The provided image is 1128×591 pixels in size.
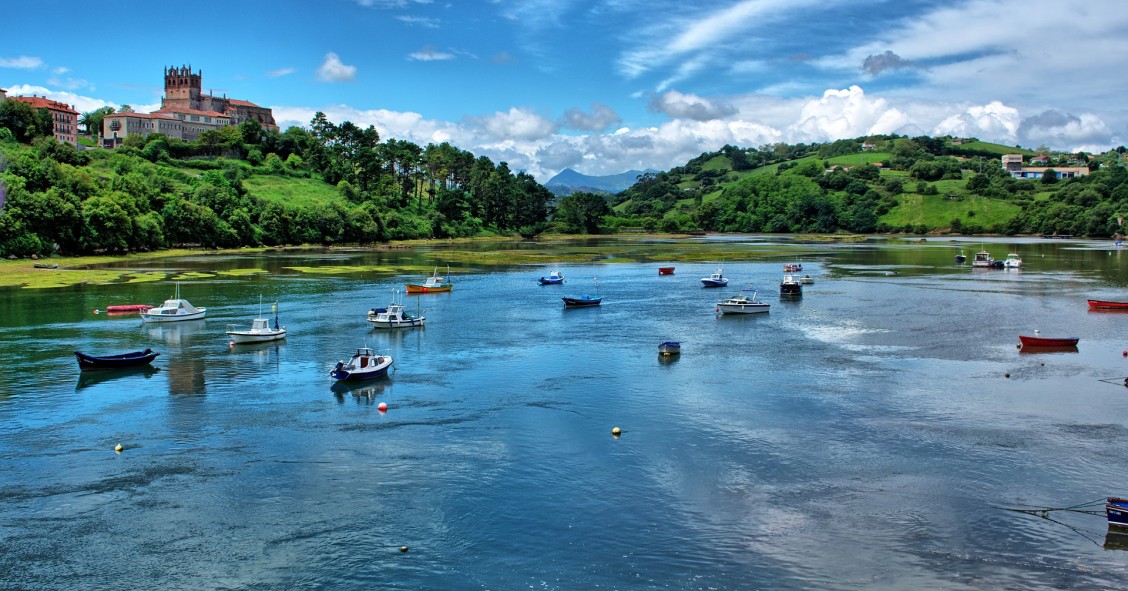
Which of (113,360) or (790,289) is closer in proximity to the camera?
(113,360)

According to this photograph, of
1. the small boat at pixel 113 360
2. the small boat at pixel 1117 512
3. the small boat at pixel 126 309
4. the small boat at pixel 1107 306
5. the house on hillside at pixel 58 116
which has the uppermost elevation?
the house on hillside at pixel 58 116

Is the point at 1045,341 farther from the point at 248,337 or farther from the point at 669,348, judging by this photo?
the point at 248,337

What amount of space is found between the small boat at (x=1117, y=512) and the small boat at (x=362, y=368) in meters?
37.0

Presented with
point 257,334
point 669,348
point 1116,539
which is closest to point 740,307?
point 669,348

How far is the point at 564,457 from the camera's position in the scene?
34.9 metres

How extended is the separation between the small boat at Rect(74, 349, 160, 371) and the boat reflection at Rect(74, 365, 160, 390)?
0.99 ft

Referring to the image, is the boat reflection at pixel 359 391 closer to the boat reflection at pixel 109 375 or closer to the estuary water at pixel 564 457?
the estuary water at pixel 564 457

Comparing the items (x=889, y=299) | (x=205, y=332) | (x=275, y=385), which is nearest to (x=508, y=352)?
(x=275, y=385)

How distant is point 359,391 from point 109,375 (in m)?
16.6

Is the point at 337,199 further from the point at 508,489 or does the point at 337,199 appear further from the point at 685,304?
the point at 508,489

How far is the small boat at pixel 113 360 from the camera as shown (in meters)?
49.8

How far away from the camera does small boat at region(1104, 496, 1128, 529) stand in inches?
1072

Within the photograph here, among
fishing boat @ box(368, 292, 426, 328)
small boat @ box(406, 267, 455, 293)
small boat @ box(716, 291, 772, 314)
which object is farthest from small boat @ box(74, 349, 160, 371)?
small boat @ box(716, 291, 772, 314)

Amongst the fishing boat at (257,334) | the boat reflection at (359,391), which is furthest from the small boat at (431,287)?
the boat reflection at (359,391)
